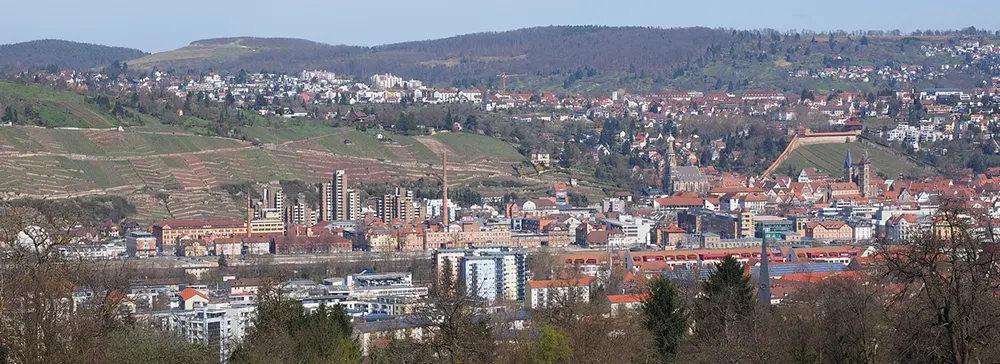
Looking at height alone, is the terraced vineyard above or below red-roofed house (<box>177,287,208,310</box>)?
above

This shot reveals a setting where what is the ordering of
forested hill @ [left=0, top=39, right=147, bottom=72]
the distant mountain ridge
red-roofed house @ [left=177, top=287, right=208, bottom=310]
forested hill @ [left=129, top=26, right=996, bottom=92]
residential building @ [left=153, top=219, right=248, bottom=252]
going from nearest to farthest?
1. red-roofed house @ [left=177, top=287, right=208, bottom=310]
2. residential building @ [left=153, top=219, right=248, bottom=252]
3. the distant mountain ridge
4. forested hill @ [left=129, top=26, right=996, bottom=92]
5. forested hill @ [left=0, top=39, right=147, bottom=72]

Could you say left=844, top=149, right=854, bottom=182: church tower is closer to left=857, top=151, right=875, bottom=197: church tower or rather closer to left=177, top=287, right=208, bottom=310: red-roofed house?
left=857, top=151, right=875, bottom=197: church tower

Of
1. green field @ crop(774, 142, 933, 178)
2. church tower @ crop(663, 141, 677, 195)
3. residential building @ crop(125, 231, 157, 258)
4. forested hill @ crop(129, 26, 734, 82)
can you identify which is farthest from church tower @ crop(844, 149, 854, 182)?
forested hill @ crop(129, 26, 734, 82)

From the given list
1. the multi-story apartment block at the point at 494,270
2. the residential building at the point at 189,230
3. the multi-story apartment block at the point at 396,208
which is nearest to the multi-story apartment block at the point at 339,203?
the multi-story apartment block at the point at 396,208

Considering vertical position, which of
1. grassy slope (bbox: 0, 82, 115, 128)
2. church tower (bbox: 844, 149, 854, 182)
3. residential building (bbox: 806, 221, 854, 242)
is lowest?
residential building (bbox: 806, 221, 854, 242)

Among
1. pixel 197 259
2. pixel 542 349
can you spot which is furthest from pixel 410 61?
pixel 542 349

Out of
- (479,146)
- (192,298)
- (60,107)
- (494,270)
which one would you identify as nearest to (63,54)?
(479,146)

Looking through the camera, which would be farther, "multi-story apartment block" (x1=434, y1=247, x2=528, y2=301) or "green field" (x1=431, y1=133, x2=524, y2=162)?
"green field" (x1=431, y1=133, x2=524, y2=162)
